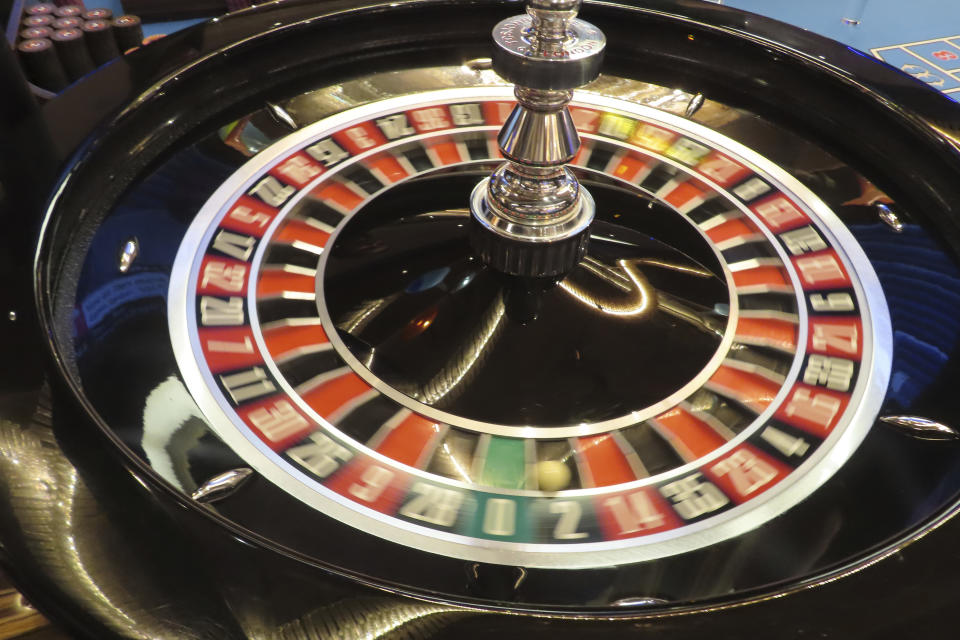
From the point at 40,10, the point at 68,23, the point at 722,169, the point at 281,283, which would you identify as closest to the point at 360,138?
the point at 281,283

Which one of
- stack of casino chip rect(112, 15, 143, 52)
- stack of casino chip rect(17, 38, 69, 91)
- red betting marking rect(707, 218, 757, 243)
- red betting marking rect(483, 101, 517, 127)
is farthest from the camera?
stack of casino chip rect(112, 15, 143, 52)

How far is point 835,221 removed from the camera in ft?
5.47

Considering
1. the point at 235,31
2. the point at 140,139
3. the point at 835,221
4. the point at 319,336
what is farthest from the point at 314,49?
the point at 835,221

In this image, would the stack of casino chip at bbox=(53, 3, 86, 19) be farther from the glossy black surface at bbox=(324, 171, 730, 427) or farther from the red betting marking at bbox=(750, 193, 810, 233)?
the red betting marking at bbox=(750, 193, 810, 233)

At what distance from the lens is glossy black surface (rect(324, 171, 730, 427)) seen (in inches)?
51.1

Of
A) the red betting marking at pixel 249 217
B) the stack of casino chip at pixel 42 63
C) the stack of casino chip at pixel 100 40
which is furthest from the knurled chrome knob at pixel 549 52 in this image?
the stack of casino chip at pixel 100 40

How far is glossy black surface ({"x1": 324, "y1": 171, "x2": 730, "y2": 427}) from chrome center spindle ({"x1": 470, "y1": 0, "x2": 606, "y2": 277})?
0.05 m

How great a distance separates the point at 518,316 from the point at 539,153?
1.00 feet

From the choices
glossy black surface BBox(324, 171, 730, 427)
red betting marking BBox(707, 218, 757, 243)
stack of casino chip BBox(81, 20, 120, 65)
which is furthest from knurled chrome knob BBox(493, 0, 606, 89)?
stack of casino chip BBox(81, 20, 120, 65)

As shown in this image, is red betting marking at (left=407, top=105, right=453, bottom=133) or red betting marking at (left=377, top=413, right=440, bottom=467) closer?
red betting marking at (left=377, top=413, right=440, bottom=467)

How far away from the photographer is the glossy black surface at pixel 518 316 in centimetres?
130

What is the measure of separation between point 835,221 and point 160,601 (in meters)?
1.45

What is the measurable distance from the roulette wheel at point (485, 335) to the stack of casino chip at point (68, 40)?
5.66ft

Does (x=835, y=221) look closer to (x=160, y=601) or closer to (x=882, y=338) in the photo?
(x=882, y=338)
